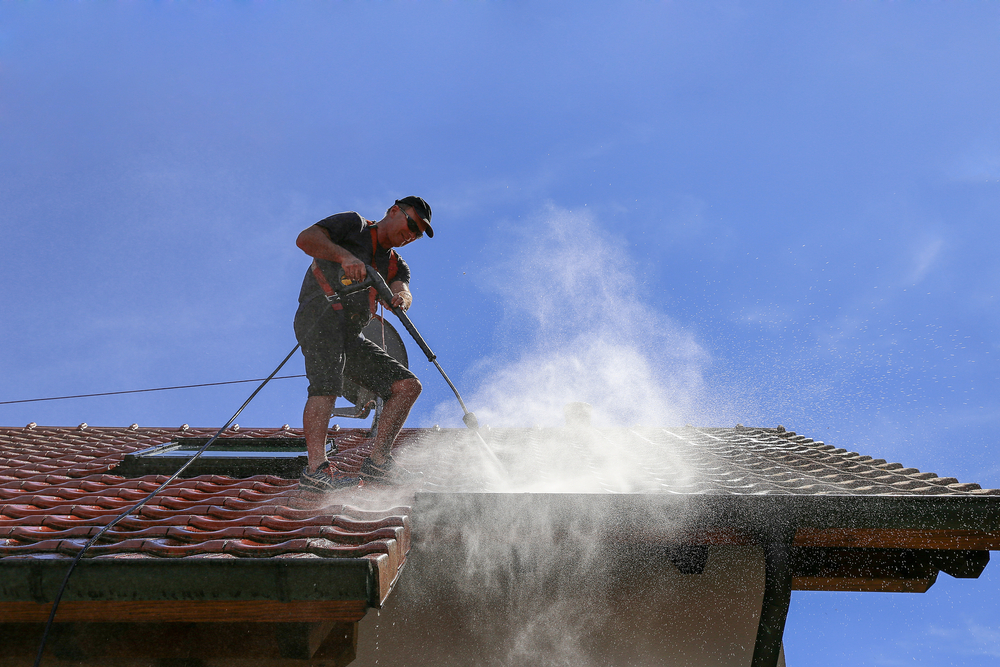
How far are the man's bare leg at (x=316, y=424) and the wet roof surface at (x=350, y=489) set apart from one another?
0.84ft

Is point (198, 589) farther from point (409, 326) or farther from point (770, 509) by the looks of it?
point (770, 509)

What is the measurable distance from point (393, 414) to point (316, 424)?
0.47 meters

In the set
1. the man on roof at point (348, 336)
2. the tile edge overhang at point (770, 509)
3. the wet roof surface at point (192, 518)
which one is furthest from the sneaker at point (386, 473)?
the tile edge overhang at point (770, 509)

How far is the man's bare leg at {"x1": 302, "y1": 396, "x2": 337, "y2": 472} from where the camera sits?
11.2 ft

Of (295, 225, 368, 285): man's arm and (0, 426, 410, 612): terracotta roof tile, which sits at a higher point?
(295, 225, 368, 285): man's arm

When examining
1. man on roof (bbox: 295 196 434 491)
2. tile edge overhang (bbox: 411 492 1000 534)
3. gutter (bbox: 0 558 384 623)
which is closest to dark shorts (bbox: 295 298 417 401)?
man on roof (bbox: 295 196 434 491)

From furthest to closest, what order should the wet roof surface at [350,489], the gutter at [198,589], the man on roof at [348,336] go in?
the man on roof at [348,336] → the wet roof surface at [350,489] → the gutter at [198,589]

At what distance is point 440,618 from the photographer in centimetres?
341

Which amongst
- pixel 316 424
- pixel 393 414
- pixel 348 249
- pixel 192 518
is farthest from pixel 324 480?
pixel 348 249

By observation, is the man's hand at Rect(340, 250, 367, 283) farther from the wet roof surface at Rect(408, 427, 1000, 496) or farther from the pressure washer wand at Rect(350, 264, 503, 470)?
the wet roof surface at Rect(408, 427, 1000, 496)

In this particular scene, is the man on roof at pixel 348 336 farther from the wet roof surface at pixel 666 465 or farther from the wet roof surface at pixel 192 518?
the wet roof surface at pixel 666 465

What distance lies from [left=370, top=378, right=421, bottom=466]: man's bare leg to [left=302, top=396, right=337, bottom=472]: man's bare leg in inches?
13.2

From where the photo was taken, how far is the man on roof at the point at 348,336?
11.2 ft

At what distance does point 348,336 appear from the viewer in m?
3.62
